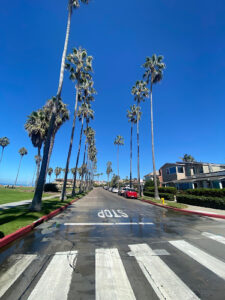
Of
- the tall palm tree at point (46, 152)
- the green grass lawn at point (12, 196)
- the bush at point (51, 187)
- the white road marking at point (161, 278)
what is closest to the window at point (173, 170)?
the green grass lawn at point (12, 196)

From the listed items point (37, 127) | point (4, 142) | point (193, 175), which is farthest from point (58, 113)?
point (4, 142)

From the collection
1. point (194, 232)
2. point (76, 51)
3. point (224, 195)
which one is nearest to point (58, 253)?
point (194, 232)

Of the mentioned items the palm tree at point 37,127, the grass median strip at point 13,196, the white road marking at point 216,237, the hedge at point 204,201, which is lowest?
the white road marking at point 216,237

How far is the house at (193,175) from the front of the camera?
909 inches

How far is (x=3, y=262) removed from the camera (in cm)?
340

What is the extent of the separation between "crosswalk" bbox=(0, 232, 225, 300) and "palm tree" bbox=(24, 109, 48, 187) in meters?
24.0

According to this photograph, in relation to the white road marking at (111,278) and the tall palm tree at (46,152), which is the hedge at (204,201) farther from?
the tall palm tree at (46,152)

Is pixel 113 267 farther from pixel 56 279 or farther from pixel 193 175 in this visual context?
pixel 193 175

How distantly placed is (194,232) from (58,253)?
5.34 meters

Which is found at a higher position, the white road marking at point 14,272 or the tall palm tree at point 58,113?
the tall palm tree at point 58,113

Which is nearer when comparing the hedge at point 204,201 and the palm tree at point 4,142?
the hedge at point 204,201

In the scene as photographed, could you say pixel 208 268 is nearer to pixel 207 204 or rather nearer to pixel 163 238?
pixel 163 238

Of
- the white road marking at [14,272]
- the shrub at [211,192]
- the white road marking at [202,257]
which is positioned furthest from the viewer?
the shrub at [211,192]

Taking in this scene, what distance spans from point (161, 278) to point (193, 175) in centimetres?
2873
